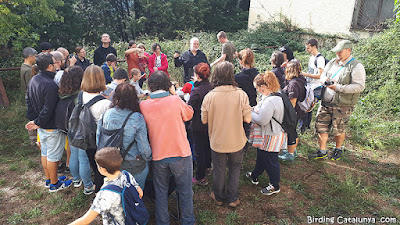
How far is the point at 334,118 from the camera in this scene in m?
4.31

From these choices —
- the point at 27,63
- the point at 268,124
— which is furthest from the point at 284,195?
the point at 27,63

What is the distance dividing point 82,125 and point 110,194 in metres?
1.11

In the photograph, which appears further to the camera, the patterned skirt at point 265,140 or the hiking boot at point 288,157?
the hiking boot at point 288,157

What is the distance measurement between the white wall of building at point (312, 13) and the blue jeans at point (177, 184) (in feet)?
35.3

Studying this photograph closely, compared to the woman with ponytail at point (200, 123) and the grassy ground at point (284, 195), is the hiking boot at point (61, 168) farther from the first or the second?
the woman with ponytail at point (200, 123)

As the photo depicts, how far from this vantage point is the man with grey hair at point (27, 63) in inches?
179

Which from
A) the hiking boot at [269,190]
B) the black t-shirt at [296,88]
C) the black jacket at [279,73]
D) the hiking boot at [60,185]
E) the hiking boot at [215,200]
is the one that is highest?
the black jacket at [279,73]

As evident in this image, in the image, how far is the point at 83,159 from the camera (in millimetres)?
3328

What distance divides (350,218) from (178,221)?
7.00 ft

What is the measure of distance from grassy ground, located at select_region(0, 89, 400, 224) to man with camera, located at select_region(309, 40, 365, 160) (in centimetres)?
49

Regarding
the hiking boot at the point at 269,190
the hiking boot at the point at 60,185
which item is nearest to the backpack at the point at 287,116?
the hiking boot at the point at 269,190

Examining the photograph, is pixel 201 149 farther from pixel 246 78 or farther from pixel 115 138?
pixel 115 138

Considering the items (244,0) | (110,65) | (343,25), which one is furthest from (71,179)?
(244,0)

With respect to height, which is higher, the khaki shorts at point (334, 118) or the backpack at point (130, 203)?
the khaki shorts at point (334, 118)
